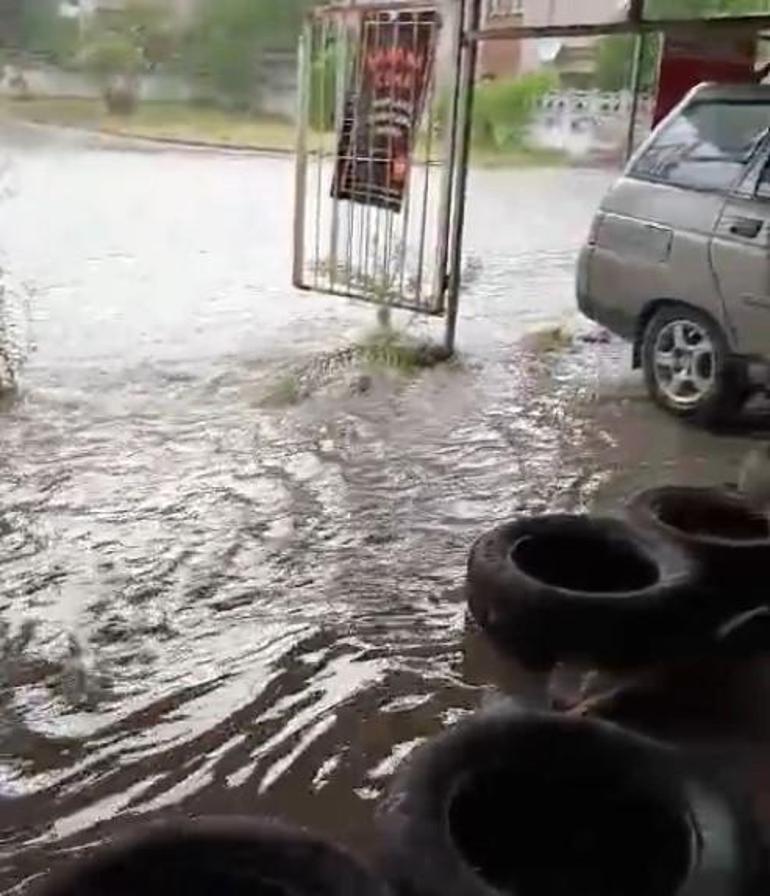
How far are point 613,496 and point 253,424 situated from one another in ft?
6.47

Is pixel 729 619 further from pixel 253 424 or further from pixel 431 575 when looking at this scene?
pixel 253 424

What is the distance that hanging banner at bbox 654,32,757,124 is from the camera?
878 centimetres

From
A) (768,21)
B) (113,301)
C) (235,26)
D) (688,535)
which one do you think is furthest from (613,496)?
(235,26)

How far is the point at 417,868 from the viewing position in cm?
251

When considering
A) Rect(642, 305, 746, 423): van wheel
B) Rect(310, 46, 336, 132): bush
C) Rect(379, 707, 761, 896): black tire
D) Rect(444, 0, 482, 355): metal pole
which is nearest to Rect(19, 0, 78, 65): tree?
Rect(310, 46, 336, 132): bush

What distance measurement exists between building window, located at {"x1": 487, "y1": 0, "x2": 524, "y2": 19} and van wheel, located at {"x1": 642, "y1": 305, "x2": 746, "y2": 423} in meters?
2.62

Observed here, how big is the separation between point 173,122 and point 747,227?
9.96m

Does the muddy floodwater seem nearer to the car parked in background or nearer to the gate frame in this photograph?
the car parked in background

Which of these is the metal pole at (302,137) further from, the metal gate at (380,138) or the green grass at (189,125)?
the green grass at (189,125)

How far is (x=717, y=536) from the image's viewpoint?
4707 millimetres

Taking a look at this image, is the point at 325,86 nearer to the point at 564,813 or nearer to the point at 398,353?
the point at 398,353

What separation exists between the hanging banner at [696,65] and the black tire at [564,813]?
6.67 meters

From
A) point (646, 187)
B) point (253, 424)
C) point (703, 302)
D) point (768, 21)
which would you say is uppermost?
point (768, 21)

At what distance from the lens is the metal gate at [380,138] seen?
8.04 metres
